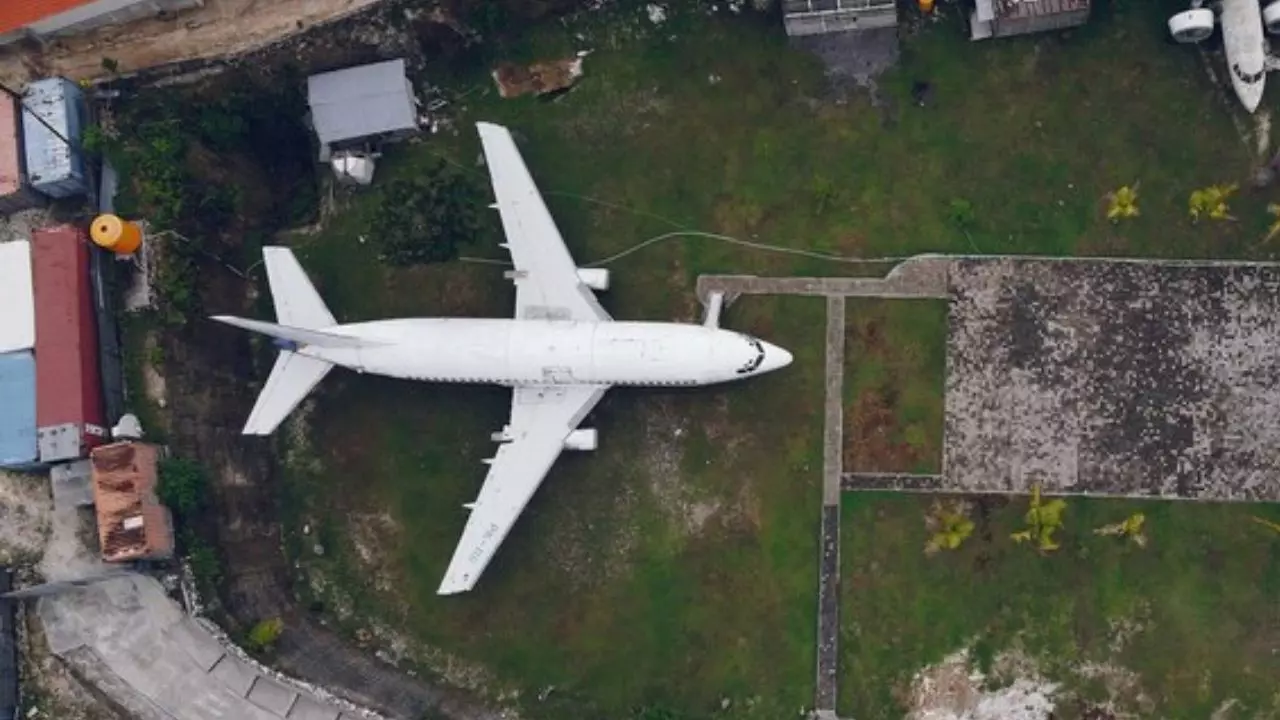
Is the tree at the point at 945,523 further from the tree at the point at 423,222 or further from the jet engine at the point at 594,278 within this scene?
the tree at the point at 423,222

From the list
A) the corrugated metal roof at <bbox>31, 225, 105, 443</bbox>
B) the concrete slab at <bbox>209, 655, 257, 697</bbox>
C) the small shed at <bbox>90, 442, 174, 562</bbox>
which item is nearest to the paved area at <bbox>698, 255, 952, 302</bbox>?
the small shed at <bbox>90, 442, 174, 562</bbox>

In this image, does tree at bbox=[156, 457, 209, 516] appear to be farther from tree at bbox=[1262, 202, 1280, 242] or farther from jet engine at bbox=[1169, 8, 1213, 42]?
tree at bbox=[1262, 202, 1280, 242]

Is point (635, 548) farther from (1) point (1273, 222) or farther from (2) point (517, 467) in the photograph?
(1) point (1273, 222)

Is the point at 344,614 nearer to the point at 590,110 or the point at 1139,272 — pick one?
the point at 590,110

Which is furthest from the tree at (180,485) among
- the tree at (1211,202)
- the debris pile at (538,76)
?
the tree at (1211,202)

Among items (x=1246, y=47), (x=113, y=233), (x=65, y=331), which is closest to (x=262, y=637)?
(x=65, y=331)

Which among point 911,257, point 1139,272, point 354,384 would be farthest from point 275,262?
point 1139,272
